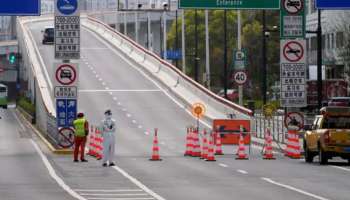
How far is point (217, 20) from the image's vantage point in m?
123

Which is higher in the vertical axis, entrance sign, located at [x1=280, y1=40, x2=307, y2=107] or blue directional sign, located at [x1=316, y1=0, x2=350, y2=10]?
blue directional sign, located at [x1=316, y1=0, x2=350, y2=10]

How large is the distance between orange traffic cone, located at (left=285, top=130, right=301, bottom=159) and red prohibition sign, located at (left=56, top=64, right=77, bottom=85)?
27.2ft

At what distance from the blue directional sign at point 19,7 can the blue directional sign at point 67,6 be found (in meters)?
1.27

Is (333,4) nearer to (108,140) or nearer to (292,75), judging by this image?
(292,75)

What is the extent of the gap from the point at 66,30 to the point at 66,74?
1679 mm

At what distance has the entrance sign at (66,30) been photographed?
40.4 metres

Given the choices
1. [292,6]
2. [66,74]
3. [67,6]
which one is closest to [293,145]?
[292,6]

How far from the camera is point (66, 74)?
132 ft

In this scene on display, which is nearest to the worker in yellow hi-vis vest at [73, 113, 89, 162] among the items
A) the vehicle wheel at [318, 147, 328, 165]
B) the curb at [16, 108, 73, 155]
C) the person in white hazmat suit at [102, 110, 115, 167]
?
the person in white hazmat suit at [102, 110, 115, 167]

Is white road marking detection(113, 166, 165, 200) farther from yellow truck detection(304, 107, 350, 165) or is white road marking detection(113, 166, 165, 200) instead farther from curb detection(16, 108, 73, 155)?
curb detection(16, 108, 73, 155)

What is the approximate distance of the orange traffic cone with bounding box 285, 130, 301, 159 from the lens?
38688 millimetres

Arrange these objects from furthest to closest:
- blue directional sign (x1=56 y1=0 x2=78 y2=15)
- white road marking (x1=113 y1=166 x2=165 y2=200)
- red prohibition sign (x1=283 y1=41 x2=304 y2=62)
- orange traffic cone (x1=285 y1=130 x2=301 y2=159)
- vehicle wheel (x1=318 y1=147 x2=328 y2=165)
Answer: blue directional sign (x1=56 y1=0 x2=78 y2=15), red prohibition sign (x1=283 y1=41 x2=304 y2=62), orange traffic cone (x1=285 y1=130 x2=301 y2=159), vehicle wheel (x1=318 y1=147 x2=328 y2=165), white road marking (x1=113 y1=166 x2=165 y2=200)

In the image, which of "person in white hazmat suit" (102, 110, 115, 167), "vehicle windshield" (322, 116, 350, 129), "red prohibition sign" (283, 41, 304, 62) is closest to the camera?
"person in white hazmat suit" (102, 110, 115, 167)

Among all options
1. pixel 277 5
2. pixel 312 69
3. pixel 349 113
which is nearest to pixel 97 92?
pixel 312 69
